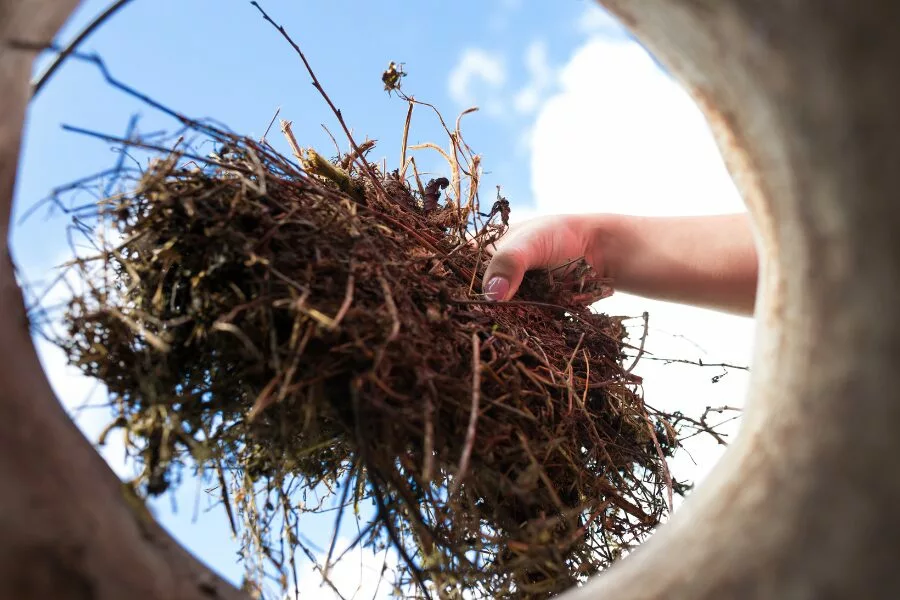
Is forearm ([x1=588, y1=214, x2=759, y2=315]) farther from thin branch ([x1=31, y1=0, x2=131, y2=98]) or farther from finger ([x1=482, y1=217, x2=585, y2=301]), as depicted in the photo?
thin branch ([x1=31, y1=0, x2=131, y2=98])

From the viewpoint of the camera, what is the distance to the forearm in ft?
4.24

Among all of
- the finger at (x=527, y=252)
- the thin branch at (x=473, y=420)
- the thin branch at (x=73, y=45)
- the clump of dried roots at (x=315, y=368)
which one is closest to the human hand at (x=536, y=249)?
the finger at (x=527, y=252)

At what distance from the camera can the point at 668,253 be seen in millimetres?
1332

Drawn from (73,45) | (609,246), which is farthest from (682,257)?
(73,45)

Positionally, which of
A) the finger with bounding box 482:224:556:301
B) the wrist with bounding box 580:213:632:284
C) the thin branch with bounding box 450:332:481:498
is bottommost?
the thin branch with bounding box 450:332:481:498

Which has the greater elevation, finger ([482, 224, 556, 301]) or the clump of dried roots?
finger ([482, 224, 556, 301])

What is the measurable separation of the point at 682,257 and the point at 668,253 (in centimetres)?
3

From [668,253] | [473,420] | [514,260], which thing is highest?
[668,253]

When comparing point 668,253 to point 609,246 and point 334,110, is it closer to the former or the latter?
point 609,246

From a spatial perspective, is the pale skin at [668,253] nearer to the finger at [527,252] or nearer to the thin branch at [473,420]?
the finger at [527,252]

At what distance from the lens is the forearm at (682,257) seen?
4.24ft

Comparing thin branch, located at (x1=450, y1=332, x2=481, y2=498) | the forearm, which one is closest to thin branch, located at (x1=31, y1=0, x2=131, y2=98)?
thin branch, located at (x1=450, y1=332, x2=481, y2=498)

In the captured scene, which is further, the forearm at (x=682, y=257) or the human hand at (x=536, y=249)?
the forearm at (x=682, y=257)

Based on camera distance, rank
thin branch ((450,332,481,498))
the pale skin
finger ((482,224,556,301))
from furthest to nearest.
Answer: the pale skin, finger ((482,224,556,301)), thin branch ((450,332,481,498))
